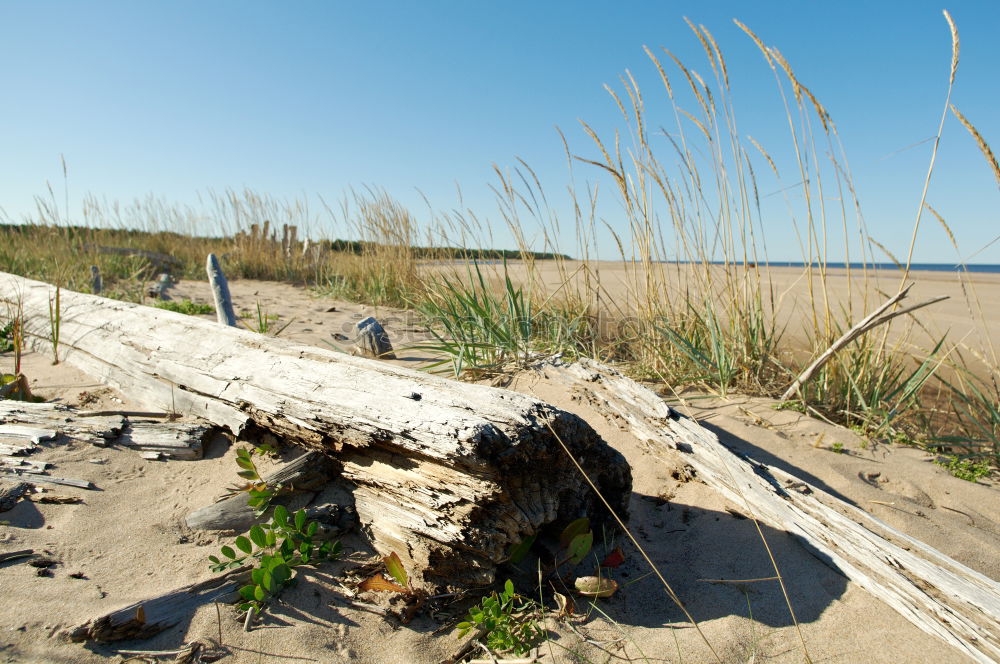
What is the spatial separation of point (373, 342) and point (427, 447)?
255 centimetres

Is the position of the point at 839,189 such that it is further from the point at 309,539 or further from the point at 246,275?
the point at 246,275

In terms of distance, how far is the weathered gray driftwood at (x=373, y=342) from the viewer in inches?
155

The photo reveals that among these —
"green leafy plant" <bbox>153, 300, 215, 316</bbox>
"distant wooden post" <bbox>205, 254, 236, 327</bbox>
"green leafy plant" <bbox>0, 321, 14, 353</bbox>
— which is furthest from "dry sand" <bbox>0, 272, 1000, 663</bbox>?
"green leafy plant" <bbox>153, 300, 215, 316</bbox>

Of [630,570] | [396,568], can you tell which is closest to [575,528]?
[630,570]

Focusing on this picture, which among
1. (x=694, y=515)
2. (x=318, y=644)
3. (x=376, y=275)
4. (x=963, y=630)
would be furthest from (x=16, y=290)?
(x=963, y=630)

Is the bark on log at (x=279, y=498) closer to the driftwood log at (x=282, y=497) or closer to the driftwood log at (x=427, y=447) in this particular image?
the driftwood log at (x=282, y=497)

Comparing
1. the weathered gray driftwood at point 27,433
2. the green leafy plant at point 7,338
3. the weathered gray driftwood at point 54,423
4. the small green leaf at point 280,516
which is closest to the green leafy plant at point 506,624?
the small green leaf at point 280,516

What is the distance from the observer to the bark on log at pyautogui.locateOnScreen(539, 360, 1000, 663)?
1433 mm

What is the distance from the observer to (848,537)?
1729mm

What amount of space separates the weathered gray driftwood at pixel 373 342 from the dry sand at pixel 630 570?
5.51 ft

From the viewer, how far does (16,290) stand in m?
4.36

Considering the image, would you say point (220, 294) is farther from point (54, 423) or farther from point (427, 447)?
point (427, 447)

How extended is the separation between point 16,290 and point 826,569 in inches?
220

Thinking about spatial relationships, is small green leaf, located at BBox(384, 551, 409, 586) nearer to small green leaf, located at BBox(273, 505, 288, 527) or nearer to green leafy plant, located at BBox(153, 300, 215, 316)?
small green leaf, located at BBox(273, 505, 288, 527)
